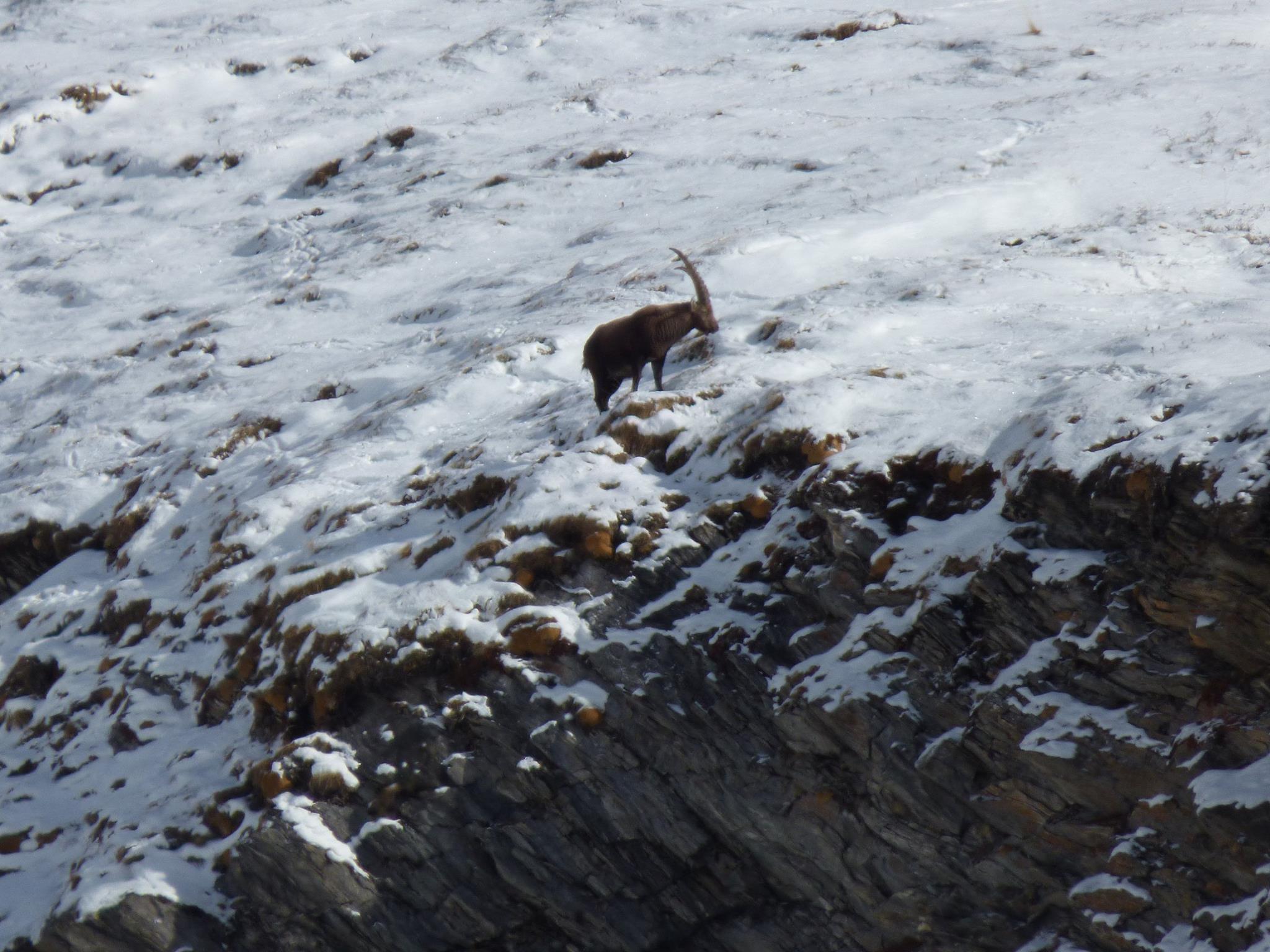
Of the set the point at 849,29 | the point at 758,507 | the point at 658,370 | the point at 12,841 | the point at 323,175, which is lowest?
the point at 12,841

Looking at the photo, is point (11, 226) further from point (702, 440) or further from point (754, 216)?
point (702, 440)

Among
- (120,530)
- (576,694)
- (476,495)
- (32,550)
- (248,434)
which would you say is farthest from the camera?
(248,434)

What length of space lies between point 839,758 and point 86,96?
4106cm

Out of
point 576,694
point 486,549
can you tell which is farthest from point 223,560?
point 576,694

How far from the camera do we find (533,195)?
28672mm

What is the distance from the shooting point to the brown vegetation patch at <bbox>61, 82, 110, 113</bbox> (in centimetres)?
4092

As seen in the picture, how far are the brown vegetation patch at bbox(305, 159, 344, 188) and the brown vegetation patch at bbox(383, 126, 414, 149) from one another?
173 centimetres

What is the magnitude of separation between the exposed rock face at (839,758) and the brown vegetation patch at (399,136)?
26424mm

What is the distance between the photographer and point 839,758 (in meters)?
10.4

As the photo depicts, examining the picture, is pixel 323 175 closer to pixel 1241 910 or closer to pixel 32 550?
pixel 32 550

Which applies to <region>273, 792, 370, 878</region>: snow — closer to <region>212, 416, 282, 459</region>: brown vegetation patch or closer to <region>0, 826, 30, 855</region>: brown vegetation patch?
<region>0, 826, 30, 855</region>: brown vegetation patch

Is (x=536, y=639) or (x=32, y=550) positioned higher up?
(x=536, y=639)

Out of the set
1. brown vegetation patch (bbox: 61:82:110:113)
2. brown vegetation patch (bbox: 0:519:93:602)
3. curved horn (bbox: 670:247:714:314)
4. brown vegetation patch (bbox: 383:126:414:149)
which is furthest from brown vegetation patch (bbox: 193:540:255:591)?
brown vegetation patch (bbox: 61:82:110:113)

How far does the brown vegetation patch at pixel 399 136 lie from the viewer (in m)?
35.0
